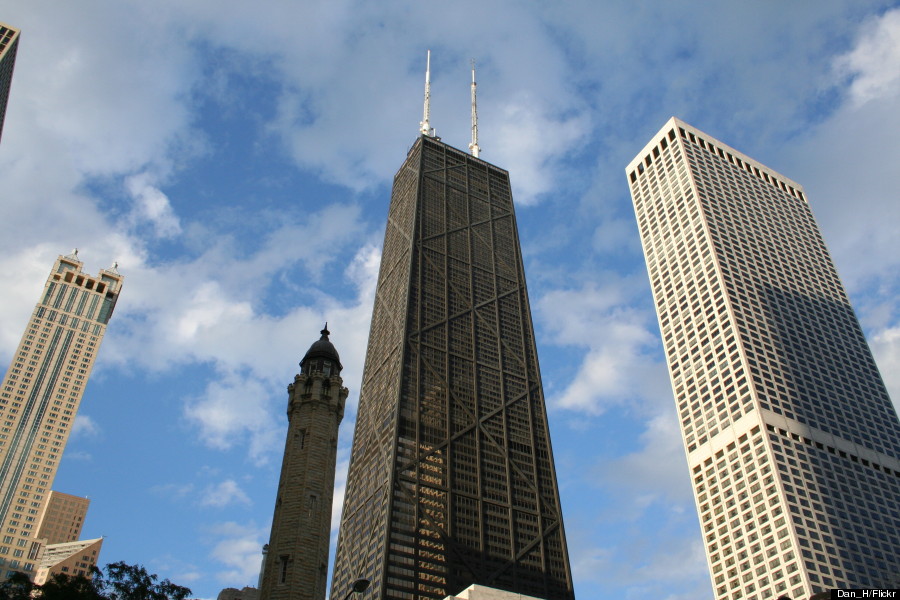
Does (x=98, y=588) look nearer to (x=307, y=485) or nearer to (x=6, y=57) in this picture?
(x=307, y=485)

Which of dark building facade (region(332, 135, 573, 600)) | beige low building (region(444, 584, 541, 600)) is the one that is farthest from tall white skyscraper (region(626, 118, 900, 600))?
beige low building (region(444, 584, 541, 600))

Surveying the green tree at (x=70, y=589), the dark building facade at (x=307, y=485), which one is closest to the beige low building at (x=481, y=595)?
the dark building facade at (x=307, y=485)

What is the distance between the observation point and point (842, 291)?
602 ft

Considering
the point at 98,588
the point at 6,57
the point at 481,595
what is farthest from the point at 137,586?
the point at 6,57

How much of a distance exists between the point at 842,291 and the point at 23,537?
18132 cm

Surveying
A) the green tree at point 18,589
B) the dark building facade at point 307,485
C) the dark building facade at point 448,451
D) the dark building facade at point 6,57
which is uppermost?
the dark building facade at point 6,57

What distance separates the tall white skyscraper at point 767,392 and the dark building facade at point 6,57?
13588 centimetres

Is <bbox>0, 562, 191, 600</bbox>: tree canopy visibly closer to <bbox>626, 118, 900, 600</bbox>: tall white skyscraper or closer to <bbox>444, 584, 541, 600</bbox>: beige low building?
<bbox>444, 584, 541, 600</bbox>: beige low building

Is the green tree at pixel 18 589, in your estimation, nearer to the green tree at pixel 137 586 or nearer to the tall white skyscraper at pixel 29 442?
the green tree at pixel 137 586

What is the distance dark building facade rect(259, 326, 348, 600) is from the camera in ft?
167

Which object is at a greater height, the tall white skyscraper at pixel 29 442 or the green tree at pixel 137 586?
the tall white skyscraper at pixel 29 442

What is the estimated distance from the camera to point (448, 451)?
523 feet

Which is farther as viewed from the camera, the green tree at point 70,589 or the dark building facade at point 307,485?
the dark building facade at point 307,485

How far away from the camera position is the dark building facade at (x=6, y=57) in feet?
512
